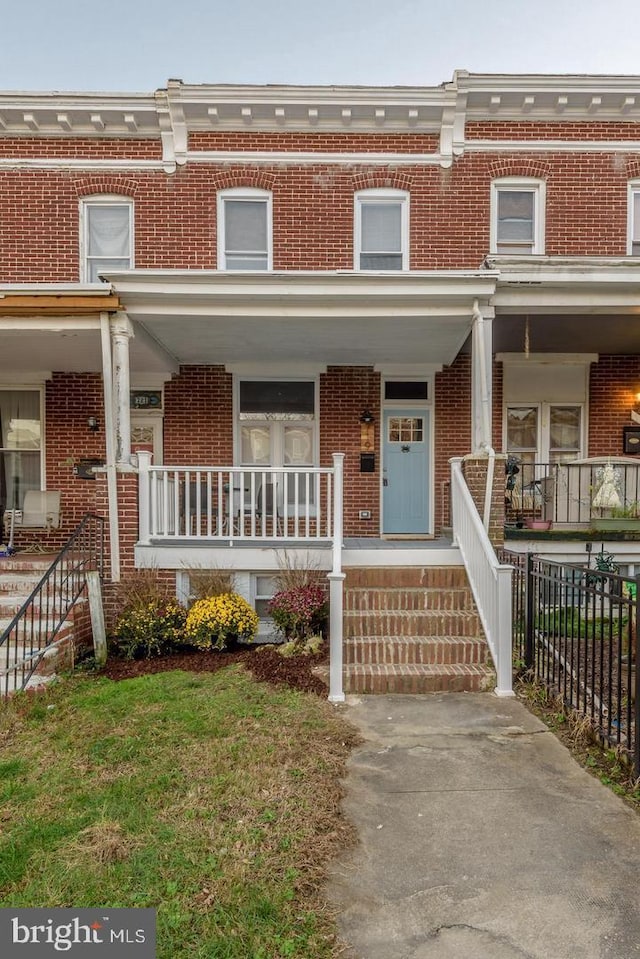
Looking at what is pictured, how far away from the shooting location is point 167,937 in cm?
237

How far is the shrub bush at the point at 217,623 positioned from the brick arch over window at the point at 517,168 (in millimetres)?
8571

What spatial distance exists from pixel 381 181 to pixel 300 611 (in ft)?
25.0

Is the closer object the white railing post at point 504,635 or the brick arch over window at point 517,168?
the white railing post at point 504,635

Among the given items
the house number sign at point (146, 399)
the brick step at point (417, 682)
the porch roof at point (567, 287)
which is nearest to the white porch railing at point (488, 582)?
the brick step at point (417, 682)

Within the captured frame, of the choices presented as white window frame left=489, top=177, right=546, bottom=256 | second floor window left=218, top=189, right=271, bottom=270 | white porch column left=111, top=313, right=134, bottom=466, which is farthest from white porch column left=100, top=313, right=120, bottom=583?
white window frame left=489, top=177, right=546, bottom=256

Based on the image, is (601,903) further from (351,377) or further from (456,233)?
(456,233)

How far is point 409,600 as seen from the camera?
660cm

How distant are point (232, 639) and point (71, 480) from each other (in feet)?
16.3

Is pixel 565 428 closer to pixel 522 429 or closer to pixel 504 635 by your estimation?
pixel 522 429

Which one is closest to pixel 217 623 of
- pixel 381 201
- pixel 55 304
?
pixel 55 304

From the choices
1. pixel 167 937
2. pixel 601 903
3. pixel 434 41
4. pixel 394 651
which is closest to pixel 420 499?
pixel 394 651

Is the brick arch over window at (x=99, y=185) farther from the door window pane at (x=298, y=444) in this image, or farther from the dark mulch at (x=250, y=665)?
the dark mulch at (x=250, y=665)

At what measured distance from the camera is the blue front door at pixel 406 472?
9.84 m

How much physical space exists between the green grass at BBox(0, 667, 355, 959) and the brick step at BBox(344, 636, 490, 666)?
2.73 feet
